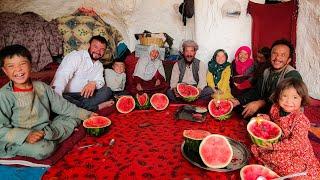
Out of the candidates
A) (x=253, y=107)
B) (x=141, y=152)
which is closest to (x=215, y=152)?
(x=141, y=152)

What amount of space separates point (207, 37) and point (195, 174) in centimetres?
360

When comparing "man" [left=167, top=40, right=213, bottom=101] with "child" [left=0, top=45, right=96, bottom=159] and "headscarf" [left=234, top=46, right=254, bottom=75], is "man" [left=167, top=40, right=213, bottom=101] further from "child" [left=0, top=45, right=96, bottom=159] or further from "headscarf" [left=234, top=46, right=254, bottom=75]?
"child" [left=0, top=45, right=96, bottom=159]

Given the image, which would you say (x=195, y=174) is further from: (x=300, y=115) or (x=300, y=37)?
(x=300, y=37)

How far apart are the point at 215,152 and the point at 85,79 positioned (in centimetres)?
276

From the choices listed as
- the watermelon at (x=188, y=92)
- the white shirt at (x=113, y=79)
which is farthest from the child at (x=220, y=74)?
the white shirt at (x=113, y=79)

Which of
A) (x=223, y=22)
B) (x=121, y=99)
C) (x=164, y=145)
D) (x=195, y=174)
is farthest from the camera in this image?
(x=223, y=22)

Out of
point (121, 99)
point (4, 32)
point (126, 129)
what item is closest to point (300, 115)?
point (126, 129)

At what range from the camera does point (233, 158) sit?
2910 mm

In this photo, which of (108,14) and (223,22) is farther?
(108,14)

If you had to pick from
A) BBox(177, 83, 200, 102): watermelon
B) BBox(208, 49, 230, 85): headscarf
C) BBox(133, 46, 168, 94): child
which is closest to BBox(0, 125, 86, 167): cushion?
BBox(177, 83, 200, 102): watermelon

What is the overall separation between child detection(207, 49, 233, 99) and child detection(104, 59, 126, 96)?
1.59 m

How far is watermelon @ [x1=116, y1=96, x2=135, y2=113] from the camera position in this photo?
433 cm

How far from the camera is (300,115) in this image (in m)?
2.82

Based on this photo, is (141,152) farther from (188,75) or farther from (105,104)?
(188,75)
